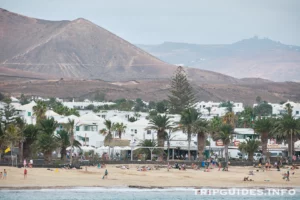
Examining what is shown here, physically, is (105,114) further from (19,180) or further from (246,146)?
(19,180)

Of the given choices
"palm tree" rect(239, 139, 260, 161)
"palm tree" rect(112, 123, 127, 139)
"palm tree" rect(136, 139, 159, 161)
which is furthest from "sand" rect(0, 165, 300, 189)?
"palm tree" rect(112, 123, 127, 139)

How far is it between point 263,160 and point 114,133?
21.7m

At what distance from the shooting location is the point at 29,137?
2373 inches

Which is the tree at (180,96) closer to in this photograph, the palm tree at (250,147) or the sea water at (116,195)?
the palm tree at (250,147)

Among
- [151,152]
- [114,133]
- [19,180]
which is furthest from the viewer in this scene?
[114,133]

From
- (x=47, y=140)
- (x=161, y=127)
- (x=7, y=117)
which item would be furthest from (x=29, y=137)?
(x=7, y=117)

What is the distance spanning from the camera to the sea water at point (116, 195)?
1761 inches

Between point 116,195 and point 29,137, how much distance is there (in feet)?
52.9

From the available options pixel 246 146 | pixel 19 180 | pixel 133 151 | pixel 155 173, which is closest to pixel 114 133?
pixel 133 151

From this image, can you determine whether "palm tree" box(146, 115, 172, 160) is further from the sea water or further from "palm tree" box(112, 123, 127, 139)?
the sea water

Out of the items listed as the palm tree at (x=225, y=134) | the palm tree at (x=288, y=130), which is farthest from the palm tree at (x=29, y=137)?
the palm tree at (x=288, y=130)

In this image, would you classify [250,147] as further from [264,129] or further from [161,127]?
[161,127]

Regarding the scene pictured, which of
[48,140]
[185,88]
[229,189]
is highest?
[185,88]

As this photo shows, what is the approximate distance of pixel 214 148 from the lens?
237ft
